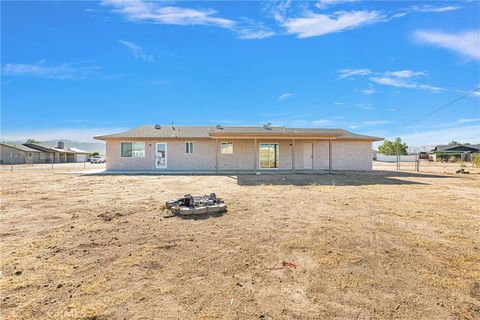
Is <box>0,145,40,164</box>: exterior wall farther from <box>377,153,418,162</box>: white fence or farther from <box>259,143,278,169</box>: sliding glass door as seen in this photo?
<box>377,153,418,162</box>: white fence

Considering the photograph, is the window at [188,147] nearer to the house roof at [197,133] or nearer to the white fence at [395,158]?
the house roof at [197,133]

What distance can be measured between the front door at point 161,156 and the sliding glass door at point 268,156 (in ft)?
24.5

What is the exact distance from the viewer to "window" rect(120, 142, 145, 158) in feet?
61.4

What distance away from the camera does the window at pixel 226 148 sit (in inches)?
750

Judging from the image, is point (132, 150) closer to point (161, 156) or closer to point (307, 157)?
point (161, 156)

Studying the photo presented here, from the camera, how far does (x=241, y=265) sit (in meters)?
3.15

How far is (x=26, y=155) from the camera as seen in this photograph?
4556 centimetres

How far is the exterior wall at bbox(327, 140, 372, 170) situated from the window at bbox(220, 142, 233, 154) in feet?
27.6

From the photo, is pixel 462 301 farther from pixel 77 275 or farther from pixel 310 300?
pixel 77 275

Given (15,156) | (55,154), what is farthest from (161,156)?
(55,154)

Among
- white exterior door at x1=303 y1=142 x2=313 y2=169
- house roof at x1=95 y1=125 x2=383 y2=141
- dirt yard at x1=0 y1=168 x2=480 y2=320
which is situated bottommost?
dirt yard at x1=0 y1=168 x2=480 y2=320

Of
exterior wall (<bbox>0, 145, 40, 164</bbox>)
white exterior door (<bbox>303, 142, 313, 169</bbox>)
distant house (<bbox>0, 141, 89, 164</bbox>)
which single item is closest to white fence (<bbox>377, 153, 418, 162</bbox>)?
white exterior door (<bbox>303, 142, 313, 169</bbox>)

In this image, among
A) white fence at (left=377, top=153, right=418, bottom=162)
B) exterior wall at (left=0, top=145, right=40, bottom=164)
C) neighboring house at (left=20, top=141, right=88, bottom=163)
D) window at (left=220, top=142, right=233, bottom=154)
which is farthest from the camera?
neighboring house at (left=20, top=141, right=88, bottom=163)

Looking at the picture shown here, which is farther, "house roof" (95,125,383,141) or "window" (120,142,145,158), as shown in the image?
"window" (120,142,145,158)
